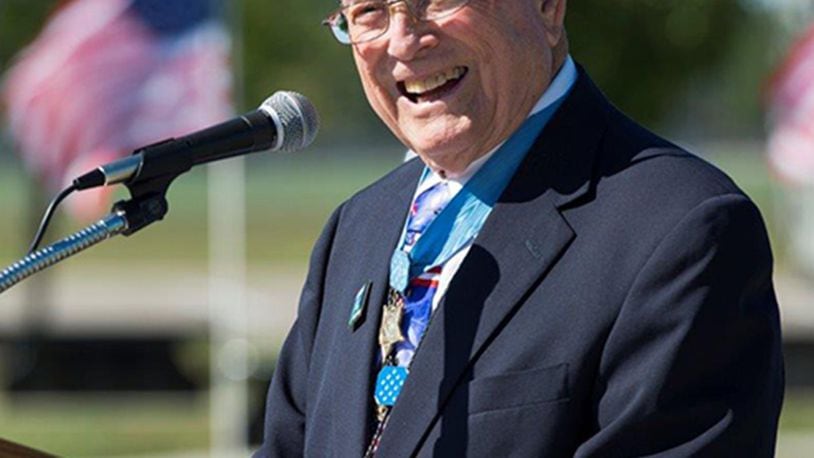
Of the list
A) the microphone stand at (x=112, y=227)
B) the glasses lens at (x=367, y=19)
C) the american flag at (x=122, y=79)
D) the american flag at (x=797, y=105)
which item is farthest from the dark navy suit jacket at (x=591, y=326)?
the american flag at (x=797, y=105)

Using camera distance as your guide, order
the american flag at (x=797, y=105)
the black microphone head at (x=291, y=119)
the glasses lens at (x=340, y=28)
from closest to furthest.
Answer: the black microphone head at (x=291, y=119)
the glasses lens at (x=340, y=28)
the american flag at (x=797, y=105)

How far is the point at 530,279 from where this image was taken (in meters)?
3.52

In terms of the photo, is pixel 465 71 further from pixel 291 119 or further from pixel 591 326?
pixel 591 326

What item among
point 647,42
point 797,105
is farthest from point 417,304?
point 647,42

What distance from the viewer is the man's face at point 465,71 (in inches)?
139

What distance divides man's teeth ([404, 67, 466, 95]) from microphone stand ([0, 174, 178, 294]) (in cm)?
50

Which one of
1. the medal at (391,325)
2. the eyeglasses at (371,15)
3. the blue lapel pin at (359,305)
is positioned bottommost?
the medal at (391,325)

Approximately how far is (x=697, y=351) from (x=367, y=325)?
2.36ft

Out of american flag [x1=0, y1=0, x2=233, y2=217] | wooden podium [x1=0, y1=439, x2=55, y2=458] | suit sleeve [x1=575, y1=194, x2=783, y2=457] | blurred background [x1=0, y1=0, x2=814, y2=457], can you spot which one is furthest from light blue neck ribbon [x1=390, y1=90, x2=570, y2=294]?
american flag [x1=0, y1=0, x2=233, y2=217]

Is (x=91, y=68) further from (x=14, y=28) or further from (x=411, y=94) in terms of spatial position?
(x=411, y=94)

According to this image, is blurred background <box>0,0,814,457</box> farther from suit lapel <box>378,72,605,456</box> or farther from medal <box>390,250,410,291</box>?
suit lapel <box>378,72,605,456</box>

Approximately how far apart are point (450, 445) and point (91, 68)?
31.1 ft

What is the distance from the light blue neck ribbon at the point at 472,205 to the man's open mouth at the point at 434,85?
174 millimetres

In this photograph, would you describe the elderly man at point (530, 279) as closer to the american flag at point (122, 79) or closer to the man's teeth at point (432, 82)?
the man's teeth at point (432, 82)
